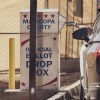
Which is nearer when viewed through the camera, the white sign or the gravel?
the white sign

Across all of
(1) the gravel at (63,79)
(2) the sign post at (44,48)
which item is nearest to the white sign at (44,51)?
(2) the sign post at (44,48)

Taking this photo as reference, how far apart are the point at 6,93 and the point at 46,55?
1.14 meters

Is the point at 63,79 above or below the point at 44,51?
below

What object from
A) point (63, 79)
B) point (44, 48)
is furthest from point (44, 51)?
point (63, 79)

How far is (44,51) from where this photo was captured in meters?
9.77

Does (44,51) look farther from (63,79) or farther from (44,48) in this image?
(63,79)

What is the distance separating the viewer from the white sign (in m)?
9.73

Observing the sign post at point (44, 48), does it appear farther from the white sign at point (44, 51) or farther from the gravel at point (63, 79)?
the gravel at point (63, 79)

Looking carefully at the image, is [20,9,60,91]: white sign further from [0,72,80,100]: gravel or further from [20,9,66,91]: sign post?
[0,72,80,100]: gravel

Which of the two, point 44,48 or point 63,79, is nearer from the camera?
point 44,48

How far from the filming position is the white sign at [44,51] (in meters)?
9.73

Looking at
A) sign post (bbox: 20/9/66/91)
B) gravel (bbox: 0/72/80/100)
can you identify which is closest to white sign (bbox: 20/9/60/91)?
sign post (bbox: 20/9/66/91)

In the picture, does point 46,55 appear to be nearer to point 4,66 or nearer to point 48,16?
point 48,16

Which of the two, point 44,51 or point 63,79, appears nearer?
point 44,51
